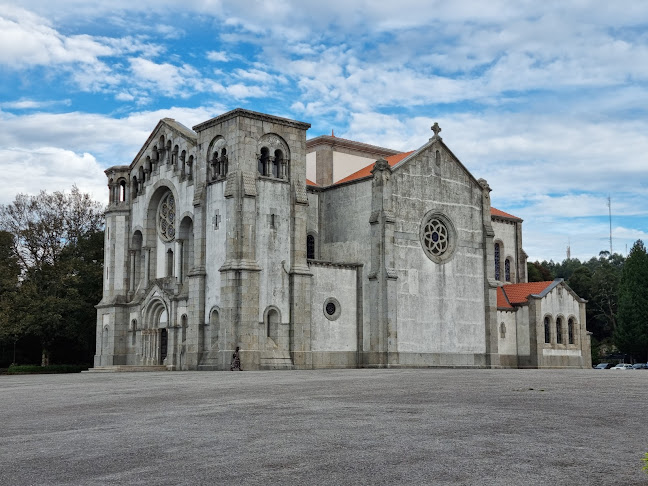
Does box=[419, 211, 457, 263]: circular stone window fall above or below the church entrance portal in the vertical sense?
above

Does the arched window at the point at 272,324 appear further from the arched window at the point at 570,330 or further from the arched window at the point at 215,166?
the arched window at the point at 570,330

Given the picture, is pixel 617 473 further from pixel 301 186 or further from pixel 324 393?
pixel 301 186

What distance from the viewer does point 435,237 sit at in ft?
169

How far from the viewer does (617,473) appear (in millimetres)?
9555

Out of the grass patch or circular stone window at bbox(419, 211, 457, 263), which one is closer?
circular stone window at bbox(419, 211, 457, 263)

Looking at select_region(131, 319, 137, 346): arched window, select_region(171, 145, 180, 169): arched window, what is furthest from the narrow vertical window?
select_region(131, 319, 137, 346): arched window

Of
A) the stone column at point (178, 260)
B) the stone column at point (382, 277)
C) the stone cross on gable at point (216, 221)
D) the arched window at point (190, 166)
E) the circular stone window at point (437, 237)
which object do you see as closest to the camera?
the stone cross on gable at point (216, 221)

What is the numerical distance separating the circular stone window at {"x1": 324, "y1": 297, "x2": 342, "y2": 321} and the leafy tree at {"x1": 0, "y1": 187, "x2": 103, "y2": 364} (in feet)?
68.7

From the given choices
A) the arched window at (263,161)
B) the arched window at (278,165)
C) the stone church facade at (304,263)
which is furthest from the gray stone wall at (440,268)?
the arched window at (263,161)

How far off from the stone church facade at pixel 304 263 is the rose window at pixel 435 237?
11cm

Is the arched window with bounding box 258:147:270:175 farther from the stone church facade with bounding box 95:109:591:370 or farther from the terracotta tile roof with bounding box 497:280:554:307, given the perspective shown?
the terracotta tile roof with bounding box 497:280:554:307

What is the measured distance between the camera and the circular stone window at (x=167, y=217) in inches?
2058

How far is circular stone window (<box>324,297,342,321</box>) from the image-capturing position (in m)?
47.0

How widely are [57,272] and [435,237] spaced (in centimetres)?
2809
